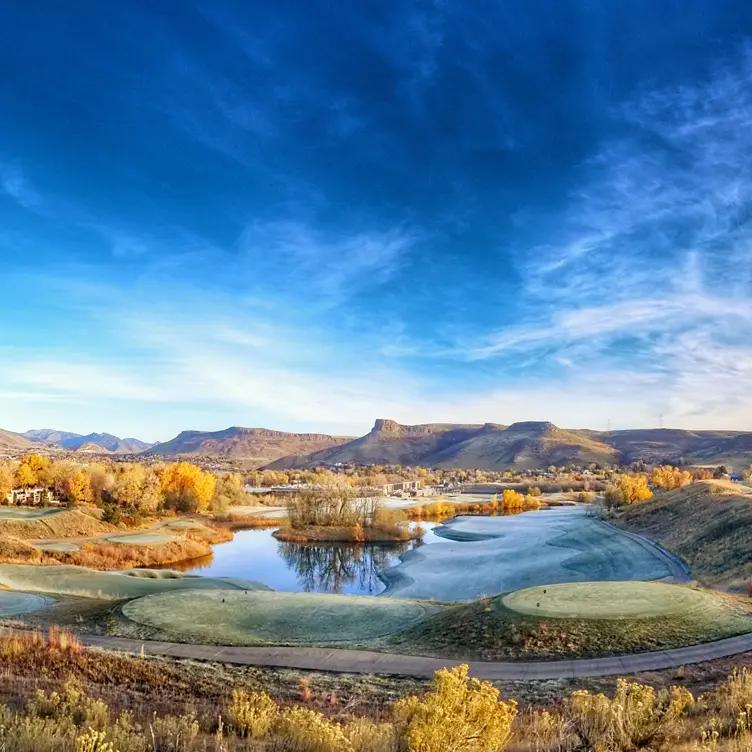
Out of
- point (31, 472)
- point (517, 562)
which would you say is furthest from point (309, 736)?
point (31, 472)

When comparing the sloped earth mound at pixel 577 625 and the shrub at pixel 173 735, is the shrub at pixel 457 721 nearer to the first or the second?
the shrub at pixel 173 735

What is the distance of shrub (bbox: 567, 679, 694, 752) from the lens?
7.34 meters

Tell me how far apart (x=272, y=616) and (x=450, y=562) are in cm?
2789

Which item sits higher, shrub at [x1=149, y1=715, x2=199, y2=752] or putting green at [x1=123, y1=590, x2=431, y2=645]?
shrub at [x1=149, y1=715, x2=199, y2=752]

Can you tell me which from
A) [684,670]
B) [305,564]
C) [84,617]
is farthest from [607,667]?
[305,564]

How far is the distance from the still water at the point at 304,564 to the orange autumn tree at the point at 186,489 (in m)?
19.2

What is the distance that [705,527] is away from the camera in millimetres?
46969

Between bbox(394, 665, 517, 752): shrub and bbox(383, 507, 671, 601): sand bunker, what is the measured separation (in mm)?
32418

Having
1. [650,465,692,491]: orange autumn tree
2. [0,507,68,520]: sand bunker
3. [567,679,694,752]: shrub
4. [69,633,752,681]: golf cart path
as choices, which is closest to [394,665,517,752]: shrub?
[567,679,694,752]: shrub

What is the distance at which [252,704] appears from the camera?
889 centimetres

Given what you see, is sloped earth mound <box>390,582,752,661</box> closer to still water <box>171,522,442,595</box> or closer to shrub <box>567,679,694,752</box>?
shrub <box>567,679,694,752</box>

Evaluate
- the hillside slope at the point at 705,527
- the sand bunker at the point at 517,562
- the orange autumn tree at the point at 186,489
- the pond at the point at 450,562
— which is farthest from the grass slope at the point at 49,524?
the hillside slope at the point at 705,527

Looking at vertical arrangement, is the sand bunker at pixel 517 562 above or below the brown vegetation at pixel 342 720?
below

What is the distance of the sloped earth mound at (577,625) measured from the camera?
1652 cm
